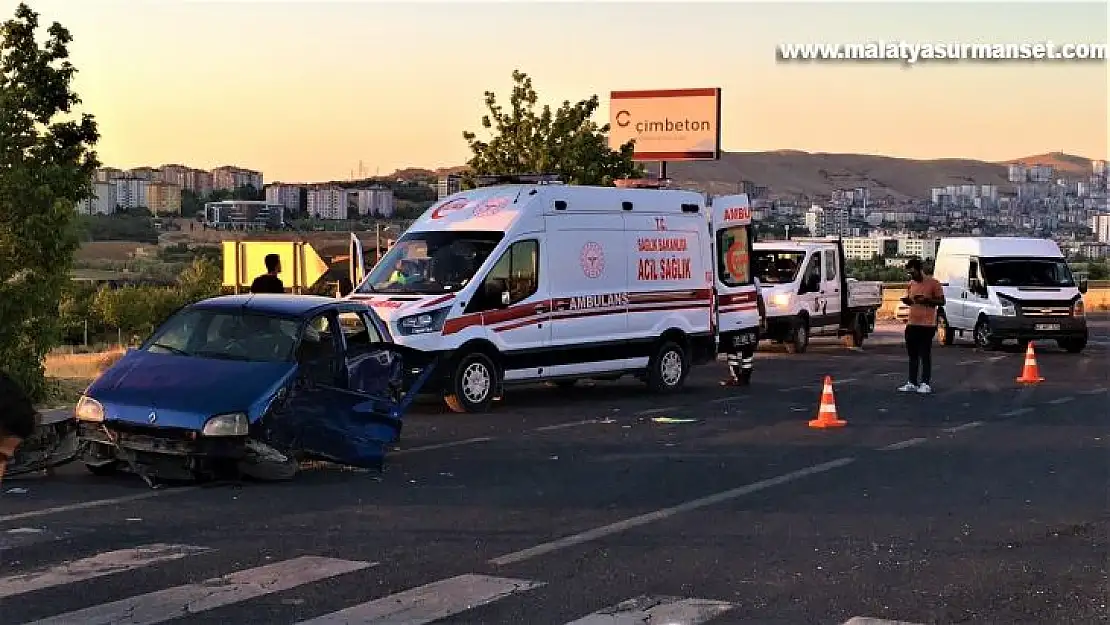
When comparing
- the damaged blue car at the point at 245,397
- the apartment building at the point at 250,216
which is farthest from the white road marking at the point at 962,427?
the apartment building at the point at 250,216

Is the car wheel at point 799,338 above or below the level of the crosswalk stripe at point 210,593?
above

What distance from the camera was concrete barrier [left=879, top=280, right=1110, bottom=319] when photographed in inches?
1961

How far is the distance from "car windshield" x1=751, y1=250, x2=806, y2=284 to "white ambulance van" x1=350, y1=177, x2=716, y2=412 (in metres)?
9.60

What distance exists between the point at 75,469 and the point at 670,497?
198 inches

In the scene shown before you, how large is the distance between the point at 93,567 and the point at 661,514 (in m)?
4.03

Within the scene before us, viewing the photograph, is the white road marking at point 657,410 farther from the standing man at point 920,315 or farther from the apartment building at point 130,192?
the apartment building at point 130,192

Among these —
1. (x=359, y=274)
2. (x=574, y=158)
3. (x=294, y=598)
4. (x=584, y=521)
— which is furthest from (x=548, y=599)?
(x=574, y=158)

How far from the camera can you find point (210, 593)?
7.71m

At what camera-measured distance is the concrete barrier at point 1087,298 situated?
49812mm

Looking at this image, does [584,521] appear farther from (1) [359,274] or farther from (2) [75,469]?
(1) [359,274]

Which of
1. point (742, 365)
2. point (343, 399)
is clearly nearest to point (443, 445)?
point (343, 399)

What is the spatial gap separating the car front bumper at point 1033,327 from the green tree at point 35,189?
66.1 feet

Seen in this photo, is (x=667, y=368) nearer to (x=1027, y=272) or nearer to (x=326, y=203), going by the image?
(x=1027, y=272)

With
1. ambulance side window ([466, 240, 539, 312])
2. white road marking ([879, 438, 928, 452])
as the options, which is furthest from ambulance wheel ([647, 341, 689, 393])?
white road marking ([879, 438, 928, 452])
